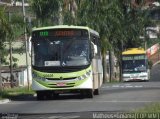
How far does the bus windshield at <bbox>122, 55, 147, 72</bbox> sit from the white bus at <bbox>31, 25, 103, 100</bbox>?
3419 centimetres

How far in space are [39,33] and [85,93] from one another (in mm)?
3722

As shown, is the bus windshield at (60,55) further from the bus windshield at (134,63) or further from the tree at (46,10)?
the bus windshield at (134,63)

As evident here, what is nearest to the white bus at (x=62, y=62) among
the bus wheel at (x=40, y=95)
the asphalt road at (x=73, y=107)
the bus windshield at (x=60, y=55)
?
the bus windshield at (x=60, y=55)

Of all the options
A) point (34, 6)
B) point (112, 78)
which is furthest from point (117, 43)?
point (34, 6)

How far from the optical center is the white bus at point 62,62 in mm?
29703

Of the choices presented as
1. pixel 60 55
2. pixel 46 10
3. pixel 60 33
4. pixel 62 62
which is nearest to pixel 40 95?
pixel 62 62

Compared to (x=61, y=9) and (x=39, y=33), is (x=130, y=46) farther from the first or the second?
(x=39, y=33)

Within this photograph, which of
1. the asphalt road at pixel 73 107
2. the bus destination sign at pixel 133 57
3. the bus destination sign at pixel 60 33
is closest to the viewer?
the asphalt road at pixel 73 107

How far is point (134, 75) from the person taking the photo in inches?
2530

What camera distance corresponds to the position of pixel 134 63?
6444cm

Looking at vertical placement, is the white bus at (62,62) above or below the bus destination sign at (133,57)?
above

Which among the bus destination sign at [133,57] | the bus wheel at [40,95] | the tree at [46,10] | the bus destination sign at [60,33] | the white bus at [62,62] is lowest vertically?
the bus destination sign at [133,57]

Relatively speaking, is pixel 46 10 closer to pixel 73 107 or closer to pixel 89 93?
pixel 89 93

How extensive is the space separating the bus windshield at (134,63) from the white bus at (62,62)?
34.2 metres
